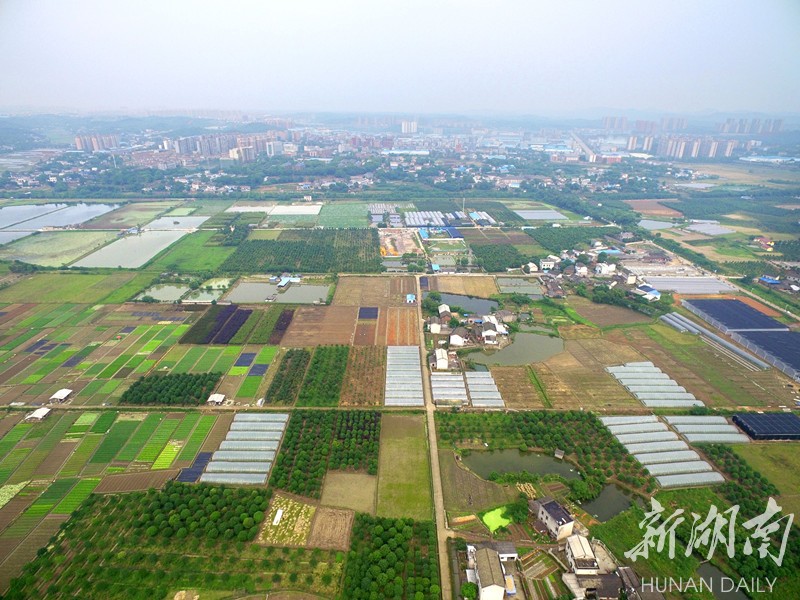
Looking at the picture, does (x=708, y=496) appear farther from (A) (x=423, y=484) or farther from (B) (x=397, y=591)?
(B) (x=397, y=591)

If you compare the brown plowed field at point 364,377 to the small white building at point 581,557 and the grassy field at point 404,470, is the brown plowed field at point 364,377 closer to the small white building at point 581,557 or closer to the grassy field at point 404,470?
the grassy field at point 404,470

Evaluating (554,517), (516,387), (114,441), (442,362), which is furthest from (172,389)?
(554,517)

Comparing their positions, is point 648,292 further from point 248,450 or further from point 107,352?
point 107,352

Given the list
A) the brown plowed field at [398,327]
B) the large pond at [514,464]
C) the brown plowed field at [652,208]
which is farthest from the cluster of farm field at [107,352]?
the brown plowed field at [652,208]

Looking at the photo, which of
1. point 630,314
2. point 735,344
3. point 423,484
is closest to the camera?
point 423,484

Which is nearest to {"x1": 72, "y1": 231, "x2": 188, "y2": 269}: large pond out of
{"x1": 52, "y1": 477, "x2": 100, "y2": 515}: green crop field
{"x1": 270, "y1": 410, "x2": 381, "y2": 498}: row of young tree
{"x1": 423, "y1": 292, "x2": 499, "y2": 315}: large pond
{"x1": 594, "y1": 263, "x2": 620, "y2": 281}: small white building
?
{"x1": 52, "y1": 477, "x2": 100, "y2": 515}: green crop field

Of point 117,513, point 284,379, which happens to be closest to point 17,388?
point 117,513

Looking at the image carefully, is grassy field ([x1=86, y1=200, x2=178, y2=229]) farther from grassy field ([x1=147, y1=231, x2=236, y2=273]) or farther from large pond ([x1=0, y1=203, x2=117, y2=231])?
grassy field ([x1=147, y1=231, x2=236, y2=273])
